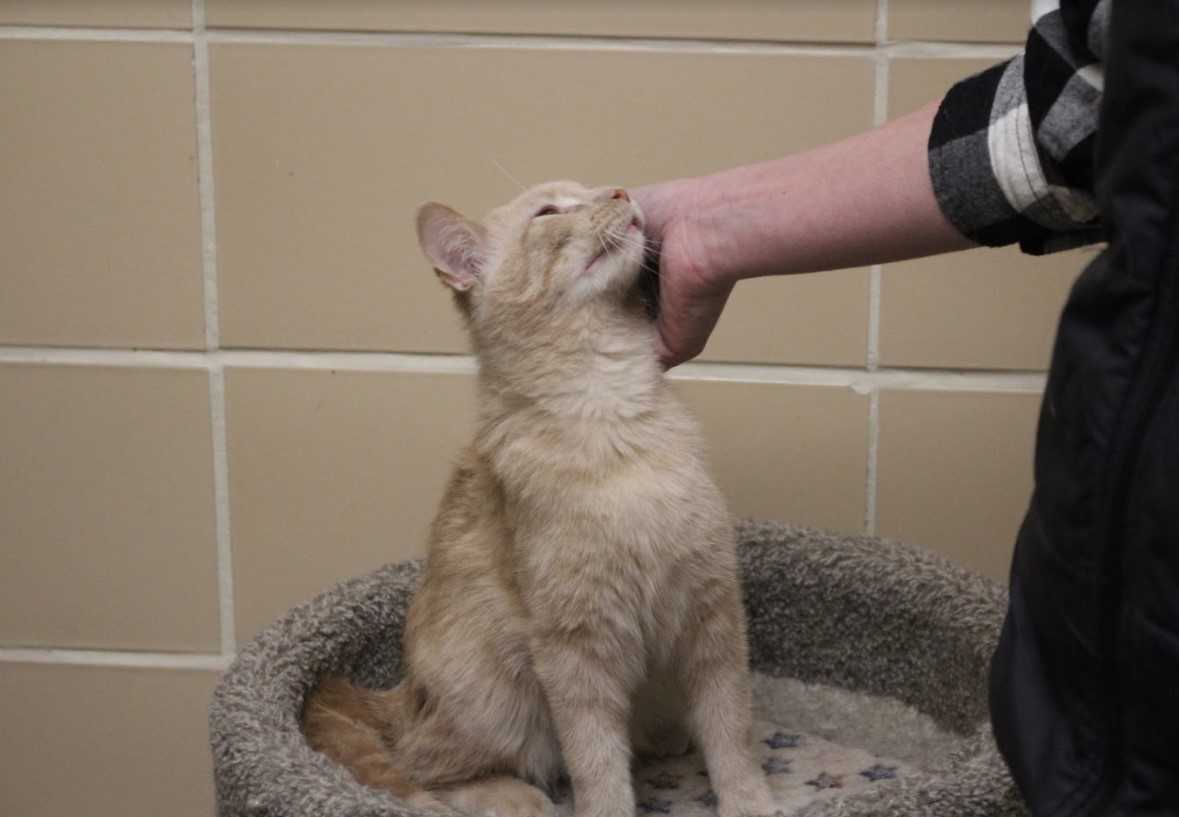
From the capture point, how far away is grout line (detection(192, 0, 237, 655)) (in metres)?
1.55

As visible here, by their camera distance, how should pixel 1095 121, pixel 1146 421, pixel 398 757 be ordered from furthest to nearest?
1. pixel 398 757
2. pixel 1095 121
3. pixel 1146 421

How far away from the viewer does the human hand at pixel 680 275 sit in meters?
1.14

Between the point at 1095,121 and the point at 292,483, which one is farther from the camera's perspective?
the point at 292,483

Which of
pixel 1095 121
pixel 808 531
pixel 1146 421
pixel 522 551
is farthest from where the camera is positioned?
pixel 808 531

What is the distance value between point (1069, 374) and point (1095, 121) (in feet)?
0.53

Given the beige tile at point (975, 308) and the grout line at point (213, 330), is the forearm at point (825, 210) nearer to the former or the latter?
the beige tile at point (975, 308)

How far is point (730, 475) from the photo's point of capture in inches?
64.2

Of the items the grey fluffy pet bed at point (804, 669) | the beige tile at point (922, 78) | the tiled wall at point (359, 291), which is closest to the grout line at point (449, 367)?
the tiled wall at point (359, 291)

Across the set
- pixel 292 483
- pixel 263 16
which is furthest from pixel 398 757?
pixel 263 16

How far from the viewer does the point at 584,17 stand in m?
1.51

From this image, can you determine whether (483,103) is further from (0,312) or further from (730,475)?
(0,312)

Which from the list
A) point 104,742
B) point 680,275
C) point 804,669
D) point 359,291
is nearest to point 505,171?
point 359,291

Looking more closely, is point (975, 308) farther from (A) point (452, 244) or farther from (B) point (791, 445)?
(A) point (452, 244)

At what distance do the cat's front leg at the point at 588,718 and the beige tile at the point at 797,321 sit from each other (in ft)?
1.80
